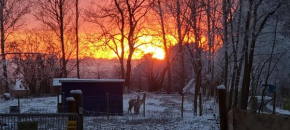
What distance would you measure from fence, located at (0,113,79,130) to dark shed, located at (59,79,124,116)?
839 centimetres

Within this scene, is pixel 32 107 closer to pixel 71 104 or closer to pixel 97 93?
pixel 97 93

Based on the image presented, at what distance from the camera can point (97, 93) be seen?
16641 mm

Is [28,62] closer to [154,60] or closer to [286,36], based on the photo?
[154,60]

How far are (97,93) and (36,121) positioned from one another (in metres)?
9.94

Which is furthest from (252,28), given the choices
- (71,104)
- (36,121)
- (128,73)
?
(128,73)

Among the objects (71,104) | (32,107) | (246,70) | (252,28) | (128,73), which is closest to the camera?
(71,104)

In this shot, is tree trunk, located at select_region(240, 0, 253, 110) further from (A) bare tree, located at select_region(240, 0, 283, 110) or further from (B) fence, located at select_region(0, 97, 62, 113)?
(B) fence, located at select_region(0, 97, 62, 113)

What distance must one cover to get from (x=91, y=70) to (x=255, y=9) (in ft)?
162

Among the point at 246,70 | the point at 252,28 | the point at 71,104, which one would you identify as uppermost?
the point at 252,28

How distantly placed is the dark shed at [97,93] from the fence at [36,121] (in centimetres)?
839

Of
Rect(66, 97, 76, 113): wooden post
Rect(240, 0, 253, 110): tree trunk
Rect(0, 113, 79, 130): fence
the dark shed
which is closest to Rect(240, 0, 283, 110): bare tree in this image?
Rect(240, 0, 253, 110): tree trunk

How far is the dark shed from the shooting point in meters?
16.0

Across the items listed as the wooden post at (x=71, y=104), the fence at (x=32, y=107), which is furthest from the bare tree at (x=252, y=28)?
the fence at (x=32, y=107)

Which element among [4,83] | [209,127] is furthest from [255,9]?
[4,83]
